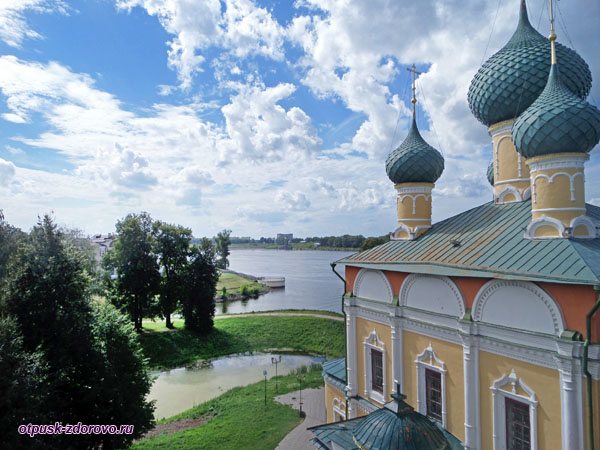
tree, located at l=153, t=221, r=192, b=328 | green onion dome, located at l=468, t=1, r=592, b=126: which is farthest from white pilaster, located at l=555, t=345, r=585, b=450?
tree, located at l=153, t=221, r=192, b=328

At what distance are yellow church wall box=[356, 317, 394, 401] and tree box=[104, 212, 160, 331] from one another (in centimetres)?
1763

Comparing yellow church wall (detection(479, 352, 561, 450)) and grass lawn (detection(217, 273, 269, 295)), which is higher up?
yellow church wall (detection(479, 352, 561, 450))

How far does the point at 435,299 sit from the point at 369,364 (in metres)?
2.82

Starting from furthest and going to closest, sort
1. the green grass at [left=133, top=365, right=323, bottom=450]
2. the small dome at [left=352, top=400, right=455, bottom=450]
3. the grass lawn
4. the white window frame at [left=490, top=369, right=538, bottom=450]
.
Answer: the grass lawn < the green grass at [left=133, top=365, right=323, bottom=450] < the white window frame at [left=490, top=369, right=538, bottom=450] < the small dome at [left=352, top=400, right=455, bottom=450]

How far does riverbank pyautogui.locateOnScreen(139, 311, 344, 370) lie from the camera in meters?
22.4

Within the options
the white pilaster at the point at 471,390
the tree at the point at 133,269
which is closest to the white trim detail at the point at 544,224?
the white pilaster at the point at 471,390

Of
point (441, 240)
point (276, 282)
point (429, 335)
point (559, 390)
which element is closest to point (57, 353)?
point (429, 335)

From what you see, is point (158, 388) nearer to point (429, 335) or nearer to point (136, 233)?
point (136, 233)

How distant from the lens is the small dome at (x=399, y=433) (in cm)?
503

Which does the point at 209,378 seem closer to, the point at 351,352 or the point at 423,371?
the point at 351,352

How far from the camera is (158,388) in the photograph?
60.7 ft

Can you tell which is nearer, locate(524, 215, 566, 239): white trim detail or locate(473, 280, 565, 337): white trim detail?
locate(473, 280, 565, 337): white trim detail

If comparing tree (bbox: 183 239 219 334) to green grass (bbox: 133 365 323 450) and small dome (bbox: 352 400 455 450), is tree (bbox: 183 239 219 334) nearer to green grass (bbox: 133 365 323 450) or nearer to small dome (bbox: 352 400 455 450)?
green grass (bbox: 133 365 323 450)

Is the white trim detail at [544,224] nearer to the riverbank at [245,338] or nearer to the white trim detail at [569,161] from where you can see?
the white trim detail at [569,161]
